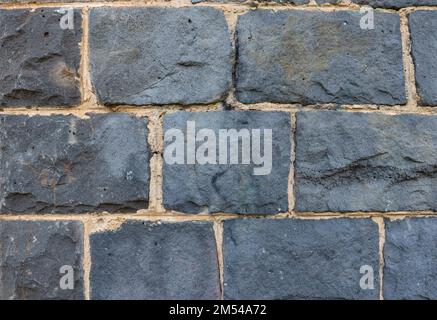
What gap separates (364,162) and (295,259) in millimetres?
432

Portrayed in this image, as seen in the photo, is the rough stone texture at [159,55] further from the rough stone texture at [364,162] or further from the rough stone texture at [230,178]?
the rough stone texture at [364,162]

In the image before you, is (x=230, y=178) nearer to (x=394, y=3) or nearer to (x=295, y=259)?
(x=295, y=259)

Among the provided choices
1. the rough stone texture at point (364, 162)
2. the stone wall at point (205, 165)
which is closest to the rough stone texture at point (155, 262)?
the stone wall at point (205, 165)

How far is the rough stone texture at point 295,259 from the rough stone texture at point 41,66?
2.53ft

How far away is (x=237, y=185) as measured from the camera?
209cm

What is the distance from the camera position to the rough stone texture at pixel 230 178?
81.8 inches

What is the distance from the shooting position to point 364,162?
211cm

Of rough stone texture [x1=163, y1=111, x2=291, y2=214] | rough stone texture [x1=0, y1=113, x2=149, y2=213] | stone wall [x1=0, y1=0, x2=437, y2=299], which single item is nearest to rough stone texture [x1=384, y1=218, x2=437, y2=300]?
stone wall [x1=0, y1=0, x2=437, y2=299]

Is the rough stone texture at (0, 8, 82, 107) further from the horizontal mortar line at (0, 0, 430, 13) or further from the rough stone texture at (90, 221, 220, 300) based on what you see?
the rough stone texture at (90, 221, 220, 300)

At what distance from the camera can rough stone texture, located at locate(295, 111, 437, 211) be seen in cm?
210

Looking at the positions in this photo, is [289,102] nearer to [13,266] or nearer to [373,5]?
[373,5]

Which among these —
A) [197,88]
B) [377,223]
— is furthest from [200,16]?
[377,223]

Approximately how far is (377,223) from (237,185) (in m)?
0.53

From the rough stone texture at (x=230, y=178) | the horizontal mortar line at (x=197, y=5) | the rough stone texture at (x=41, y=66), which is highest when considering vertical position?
the horizontal mortar line at (x=197, y=5)
